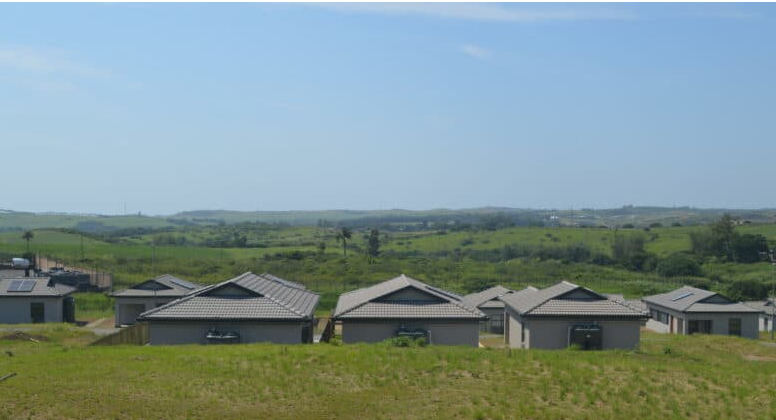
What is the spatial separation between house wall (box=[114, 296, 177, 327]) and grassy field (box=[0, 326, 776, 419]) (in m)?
21.0

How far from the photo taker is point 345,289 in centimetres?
6581

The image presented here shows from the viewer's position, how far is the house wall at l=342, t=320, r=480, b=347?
27.0 metres

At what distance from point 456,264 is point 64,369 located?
75.2 meters

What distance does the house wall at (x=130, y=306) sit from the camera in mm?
43906

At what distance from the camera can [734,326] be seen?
4397cm

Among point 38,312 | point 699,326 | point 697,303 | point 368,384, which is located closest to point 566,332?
point 368,384

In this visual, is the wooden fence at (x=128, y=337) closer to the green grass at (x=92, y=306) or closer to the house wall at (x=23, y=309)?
the house wall at (x=23, y=309)

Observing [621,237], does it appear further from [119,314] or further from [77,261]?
[119,314]

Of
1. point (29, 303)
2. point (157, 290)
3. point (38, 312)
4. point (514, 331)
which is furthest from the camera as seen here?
point (157, 290)

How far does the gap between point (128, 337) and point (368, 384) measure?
1234cm

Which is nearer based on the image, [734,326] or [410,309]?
[410,309]

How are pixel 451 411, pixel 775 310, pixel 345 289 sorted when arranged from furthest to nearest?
pixel 345 289 < pixel 775 310 < pixel 451 411

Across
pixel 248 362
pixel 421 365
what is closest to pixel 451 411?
pixel 421 365

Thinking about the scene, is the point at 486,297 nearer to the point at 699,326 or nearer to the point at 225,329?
the point at 699,326
